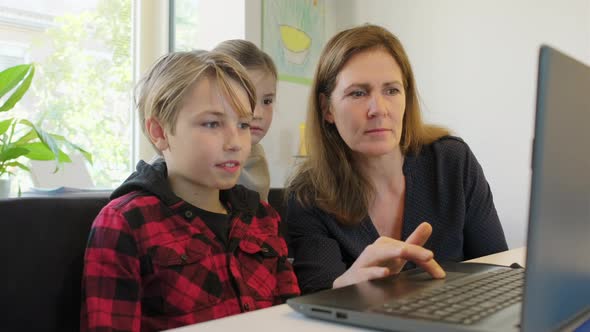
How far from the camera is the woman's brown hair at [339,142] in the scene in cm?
126

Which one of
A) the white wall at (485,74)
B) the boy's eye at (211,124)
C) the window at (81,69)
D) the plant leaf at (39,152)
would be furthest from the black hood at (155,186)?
the white wall at (485,74)

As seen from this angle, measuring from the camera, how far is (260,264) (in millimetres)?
1029

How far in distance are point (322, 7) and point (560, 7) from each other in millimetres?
1106

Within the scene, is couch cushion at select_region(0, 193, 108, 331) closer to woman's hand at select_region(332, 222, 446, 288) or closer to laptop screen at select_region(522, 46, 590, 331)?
woman's hand at select_region(332, 222, 446, 288)

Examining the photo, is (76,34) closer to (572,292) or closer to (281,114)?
(281,114)

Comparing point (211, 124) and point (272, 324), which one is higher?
point (211, 124)

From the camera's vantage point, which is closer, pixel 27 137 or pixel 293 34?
pixel 27 137

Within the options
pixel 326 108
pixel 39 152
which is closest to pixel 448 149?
pixel 326 108

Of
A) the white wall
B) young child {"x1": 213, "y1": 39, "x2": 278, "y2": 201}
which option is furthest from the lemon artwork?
young child {"x1": 213, "y1": 39, "x2": 278, "y2": 201}

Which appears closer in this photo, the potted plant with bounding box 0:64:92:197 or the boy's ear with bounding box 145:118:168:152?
the boy's ear with bounding box 145:118:168:152

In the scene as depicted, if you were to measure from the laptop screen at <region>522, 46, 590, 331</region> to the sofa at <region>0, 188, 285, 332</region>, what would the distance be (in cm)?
65

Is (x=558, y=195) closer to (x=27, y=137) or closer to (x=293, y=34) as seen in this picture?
(x=27, y=137)

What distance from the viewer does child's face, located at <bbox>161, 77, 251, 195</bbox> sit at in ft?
3.08

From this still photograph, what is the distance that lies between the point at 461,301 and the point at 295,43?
212 centimetres
